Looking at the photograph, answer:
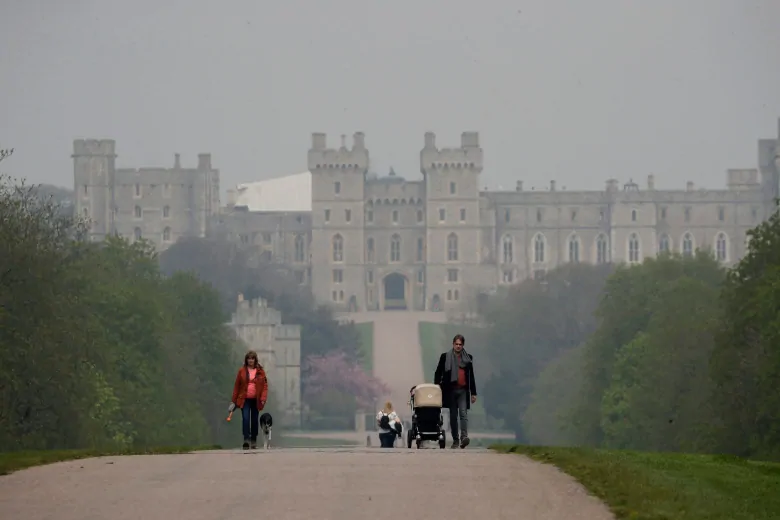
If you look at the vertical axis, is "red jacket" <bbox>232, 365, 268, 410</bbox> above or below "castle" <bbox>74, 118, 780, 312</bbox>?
below

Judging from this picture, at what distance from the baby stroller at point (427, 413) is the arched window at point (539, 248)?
12172cm

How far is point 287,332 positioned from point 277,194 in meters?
75.8

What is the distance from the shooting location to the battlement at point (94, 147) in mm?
139125

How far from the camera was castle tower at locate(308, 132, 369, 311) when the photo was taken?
138 m

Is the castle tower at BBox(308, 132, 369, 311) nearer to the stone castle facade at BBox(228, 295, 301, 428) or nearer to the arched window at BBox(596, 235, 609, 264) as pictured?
the arched window at BBox(596, 235, 609, 264)

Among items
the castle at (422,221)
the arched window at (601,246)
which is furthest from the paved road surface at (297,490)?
the arched window at (601,246)

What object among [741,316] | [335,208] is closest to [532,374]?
[741,316]

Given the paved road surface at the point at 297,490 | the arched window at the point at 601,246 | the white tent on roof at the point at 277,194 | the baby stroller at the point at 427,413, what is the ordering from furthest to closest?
the white tent on roof at the point at 277,194 → the arched window at the point at 601,246 → the baby stroller at the point at 427,413 → the paved road surface at the point at 297,490

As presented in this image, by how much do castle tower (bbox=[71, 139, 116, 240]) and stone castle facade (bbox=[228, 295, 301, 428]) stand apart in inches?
1793

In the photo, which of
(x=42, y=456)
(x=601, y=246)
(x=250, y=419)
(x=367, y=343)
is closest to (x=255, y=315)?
(x=367, y=343)

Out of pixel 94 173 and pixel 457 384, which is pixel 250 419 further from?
pixel 94 173

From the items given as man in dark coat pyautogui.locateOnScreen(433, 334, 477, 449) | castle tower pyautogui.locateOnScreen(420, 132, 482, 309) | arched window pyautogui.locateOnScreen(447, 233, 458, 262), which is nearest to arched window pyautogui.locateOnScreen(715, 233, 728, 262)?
castle tower pyautogui.locateOnScreen(420, 132, 482, 309)

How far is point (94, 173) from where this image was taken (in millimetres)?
139625

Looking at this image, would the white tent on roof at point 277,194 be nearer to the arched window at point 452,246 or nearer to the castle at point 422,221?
the castle at point 422,221
